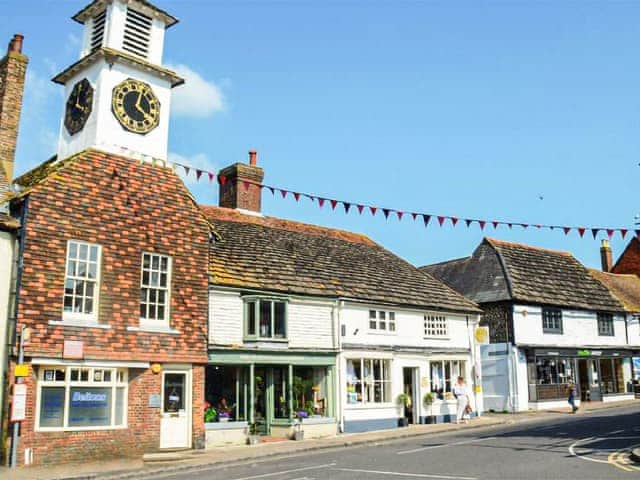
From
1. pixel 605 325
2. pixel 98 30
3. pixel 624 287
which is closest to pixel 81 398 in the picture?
pixel 98 30

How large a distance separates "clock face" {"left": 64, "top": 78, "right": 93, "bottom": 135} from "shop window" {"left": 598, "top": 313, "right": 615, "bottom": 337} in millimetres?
31320

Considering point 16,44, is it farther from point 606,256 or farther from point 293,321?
point 606,256

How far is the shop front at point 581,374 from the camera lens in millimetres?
34469

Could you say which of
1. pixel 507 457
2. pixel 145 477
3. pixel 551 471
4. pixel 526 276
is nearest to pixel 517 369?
pixel 526 276

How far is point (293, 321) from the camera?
23891mm

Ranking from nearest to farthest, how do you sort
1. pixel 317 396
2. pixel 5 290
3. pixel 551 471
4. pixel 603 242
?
1. pixel 551 471
2. pixel 5 290
3. pixel 317 396
4. pixel 603 242

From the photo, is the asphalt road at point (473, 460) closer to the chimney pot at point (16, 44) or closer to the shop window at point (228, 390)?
the shop window at point (228, 390)

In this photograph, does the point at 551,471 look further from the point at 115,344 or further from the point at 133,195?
the point at 133,195

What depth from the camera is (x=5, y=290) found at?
17.4 m

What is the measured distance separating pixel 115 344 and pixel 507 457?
10568 mm

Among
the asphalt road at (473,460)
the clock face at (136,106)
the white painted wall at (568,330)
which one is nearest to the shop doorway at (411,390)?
the asphalt road at (473,460)

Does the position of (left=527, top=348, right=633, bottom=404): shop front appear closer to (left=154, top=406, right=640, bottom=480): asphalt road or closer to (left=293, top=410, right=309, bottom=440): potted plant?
(left=154, top=406, right=640, bottom=480): asphalt road

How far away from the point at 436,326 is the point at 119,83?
1663 cm

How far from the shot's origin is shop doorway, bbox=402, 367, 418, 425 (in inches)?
1087
